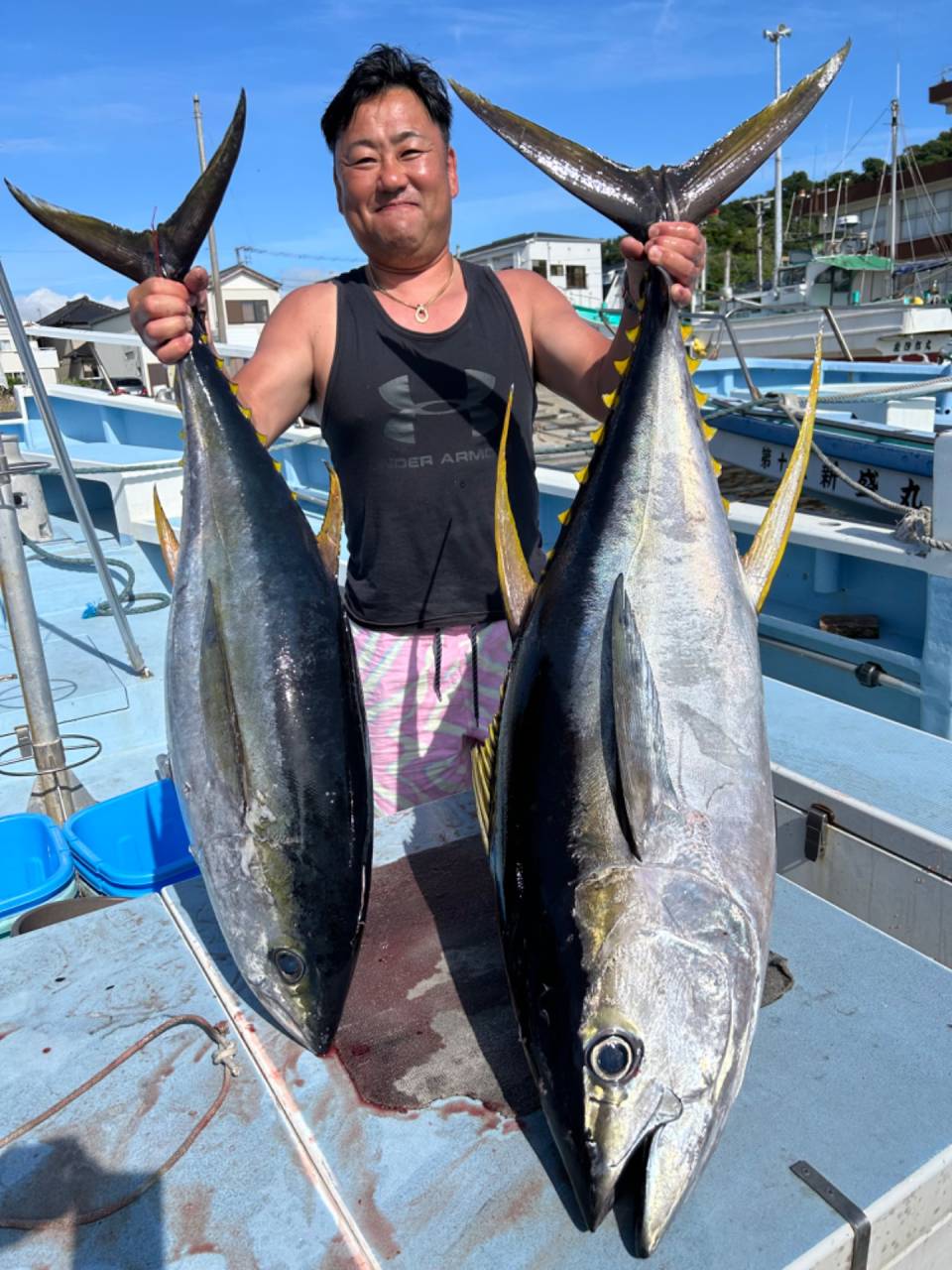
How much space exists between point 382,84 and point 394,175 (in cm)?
19

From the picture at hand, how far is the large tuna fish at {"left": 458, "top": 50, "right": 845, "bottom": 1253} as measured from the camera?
1.05m

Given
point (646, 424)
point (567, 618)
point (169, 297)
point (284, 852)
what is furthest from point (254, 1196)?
point (169, 297)

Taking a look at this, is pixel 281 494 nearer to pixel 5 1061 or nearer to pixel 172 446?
pixel 5 1061

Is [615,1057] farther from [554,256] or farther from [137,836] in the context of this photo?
[554,256]

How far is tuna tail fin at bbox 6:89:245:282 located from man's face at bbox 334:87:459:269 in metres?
0.31

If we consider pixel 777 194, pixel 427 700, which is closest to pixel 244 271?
pixel 777 194

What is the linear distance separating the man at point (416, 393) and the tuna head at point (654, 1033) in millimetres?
958

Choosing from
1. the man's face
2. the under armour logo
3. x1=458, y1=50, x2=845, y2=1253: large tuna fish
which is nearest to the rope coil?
x1=458, y1=50, x2=845, y2=1253: large tuna fish

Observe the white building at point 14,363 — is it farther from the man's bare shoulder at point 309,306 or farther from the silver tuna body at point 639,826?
the silver tuna body at point 639,826

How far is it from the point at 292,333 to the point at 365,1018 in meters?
1.36

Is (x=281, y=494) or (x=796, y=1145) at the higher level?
(x=281, y=494)

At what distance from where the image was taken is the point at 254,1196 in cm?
108

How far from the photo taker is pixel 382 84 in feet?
6.02

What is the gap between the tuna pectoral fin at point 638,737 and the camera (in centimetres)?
118
